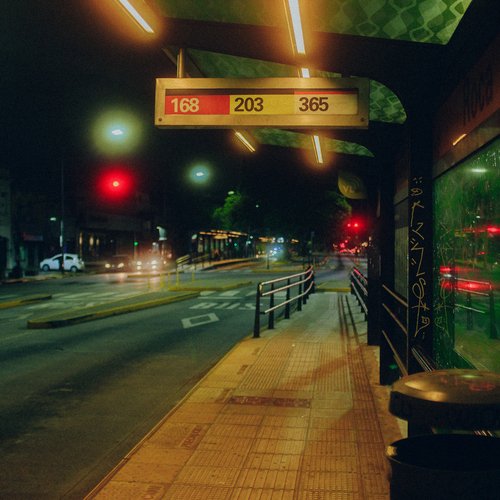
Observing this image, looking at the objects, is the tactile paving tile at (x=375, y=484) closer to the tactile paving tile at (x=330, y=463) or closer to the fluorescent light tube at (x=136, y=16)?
the tactile paving tile at (x=330, y=463)

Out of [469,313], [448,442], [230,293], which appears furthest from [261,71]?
[230,293]

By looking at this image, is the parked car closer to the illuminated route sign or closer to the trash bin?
the illuminated route sign

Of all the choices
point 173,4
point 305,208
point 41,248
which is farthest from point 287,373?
point 41,248

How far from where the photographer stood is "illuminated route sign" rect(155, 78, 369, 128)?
5746mm

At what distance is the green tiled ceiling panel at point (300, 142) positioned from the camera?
9492mm

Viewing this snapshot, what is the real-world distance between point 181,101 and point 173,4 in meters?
1.07

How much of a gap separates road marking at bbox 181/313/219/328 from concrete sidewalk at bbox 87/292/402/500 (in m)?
5.75

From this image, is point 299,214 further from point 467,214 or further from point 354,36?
point 467,214

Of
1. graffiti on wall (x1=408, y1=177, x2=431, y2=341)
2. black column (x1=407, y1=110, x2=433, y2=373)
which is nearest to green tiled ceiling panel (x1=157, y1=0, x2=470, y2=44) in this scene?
black column (x1=407, y1=110, x2=433, y2=373)

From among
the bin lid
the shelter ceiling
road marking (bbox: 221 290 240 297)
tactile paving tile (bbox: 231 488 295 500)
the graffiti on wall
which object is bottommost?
tactile paving tile (bbox: 231 488 295 500)

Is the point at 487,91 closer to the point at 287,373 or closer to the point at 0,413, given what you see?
the point at 287,373

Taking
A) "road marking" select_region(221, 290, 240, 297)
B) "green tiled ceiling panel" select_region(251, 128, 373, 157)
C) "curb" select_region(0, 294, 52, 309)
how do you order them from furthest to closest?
"road marking" select_region(221, 290, 240, 297), "curb" select_region(0, 294, 52, 309), "green tiled ceiling panel" select_region(251, 128, 373, 157)

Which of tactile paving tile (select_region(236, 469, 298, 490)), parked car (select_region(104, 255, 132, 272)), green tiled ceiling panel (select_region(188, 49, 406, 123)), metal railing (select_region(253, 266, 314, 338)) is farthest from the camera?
parked car (select_region(104, 255, 132, 272))

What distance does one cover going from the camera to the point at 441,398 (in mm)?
2637
